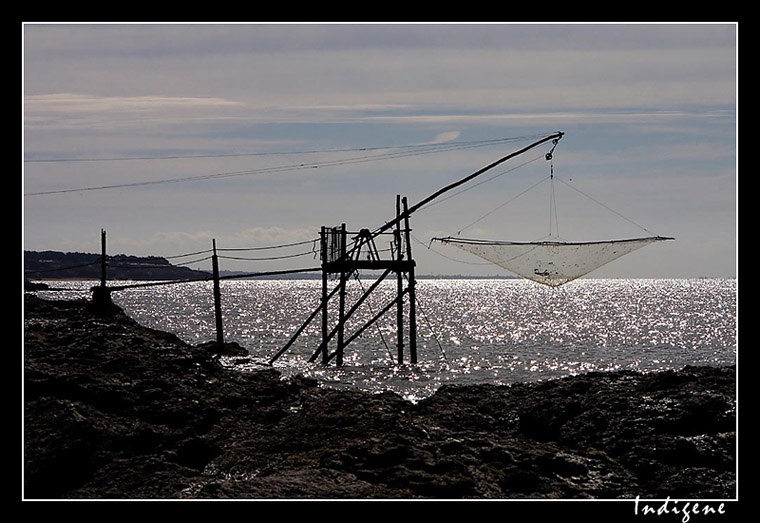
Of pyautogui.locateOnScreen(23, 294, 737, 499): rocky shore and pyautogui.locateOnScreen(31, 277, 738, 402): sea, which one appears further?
pyautogui.locateOnScreen(31, 277, 738, 402): sea

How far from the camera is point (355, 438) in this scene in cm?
1442

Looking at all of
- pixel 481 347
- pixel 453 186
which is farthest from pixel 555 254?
pixel 481 347

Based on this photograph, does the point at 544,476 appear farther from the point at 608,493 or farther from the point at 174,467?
the point at 174,467

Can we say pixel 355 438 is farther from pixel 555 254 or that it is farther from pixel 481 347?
pixel 481 347

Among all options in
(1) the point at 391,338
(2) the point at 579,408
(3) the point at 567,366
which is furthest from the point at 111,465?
(1) the point at 391,338

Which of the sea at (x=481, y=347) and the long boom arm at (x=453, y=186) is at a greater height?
the long boom arm at (x=453, y=186)

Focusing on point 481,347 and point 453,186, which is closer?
point 453,186

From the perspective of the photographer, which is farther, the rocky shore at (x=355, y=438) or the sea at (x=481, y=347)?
the sea at (x=481, y=347)

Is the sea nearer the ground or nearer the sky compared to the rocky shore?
nearer the ground

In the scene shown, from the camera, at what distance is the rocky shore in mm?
12297

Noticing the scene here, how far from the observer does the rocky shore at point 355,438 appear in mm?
12297

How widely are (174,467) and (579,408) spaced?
8.52m

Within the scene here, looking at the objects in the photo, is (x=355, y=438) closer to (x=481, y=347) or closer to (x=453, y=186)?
(x=453, y=186)

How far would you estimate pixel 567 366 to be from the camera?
45.3 meters
